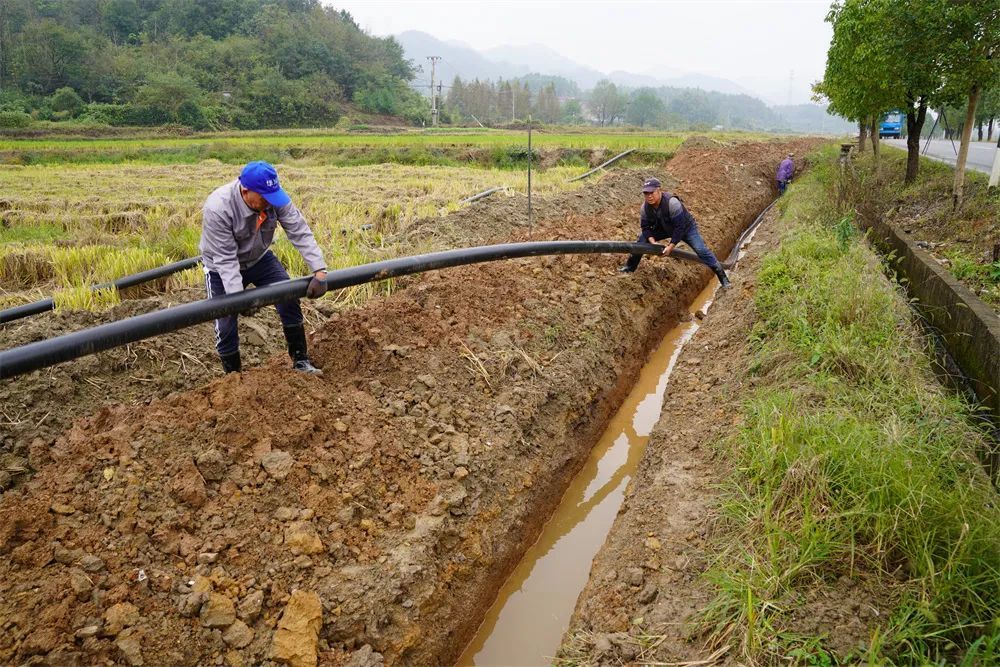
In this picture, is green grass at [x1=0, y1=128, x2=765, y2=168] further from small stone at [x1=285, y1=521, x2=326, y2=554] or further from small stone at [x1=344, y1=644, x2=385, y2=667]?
small stone at [x1=344, y1=644, x2=385, y2=667]

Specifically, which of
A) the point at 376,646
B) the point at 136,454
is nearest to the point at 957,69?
the point at 376,646

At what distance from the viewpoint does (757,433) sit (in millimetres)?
3430

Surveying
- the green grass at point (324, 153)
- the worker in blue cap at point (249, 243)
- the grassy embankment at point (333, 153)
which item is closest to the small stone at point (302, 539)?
the worker in blue cap at point (249, 243)

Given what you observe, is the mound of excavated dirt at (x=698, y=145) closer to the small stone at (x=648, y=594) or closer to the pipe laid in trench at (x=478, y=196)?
the pipe laid in trench at (x=478, y=196)

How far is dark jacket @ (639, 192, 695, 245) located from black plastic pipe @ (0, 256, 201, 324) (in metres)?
4.73

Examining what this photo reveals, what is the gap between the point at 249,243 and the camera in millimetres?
3574

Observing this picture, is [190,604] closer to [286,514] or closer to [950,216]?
[286,514]

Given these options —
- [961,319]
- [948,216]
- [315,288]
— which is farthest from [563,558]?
[948,216]

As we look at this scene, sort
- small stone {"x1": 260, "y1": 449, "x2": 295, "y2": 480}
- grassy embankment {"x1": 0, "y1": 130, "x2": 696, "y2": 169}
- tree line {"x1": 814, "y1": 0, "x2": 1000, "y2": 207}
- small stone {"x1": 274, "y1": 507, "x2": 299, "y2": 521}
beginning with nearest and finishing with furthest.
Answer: small stone {"x1": 274, "y1": 507, "x2": 299, "y2": 521}, small stone {"x1": 260, "y1": 449, "x2": 295, "y2": 480}, tree line {"x1": 814, "y1": 0, "x2": 1000, "y2": 207}, grassy embankment {"x1": 0, "y1": 130, "x2": 696, "y2": 169}

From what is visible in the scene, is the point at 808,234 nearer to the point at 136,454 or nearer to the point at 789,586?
the point at 789,586

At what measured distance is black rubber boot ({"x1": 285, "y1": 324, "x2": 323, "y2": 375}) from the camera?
3912 mm

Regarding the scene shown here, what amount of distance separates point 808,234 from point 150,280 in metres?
7.35

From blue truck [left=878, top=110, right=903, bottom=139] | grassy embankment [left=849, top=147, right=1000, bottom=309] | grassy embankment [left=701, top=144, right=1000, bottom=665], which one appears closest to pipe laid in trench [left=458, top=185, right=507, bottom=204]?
grassy embankment [left=849, top=147, right=1000, bottom=309]

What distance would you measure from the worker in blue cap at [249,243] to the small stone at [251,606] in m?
A: 1.63
